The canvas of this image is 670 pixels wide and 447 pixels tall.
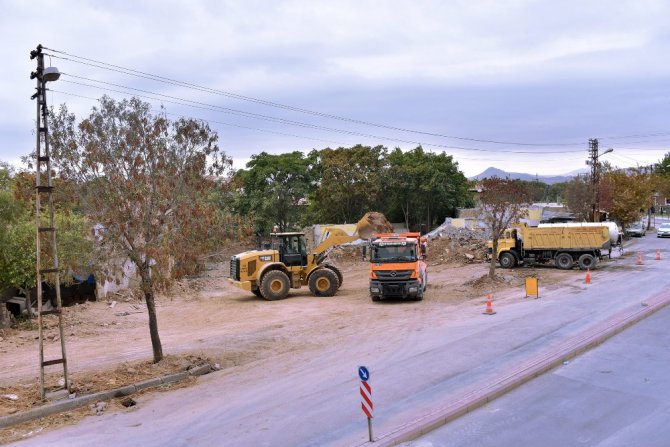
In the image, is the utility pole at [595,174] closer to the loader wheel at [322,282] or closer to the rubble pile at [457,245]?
the rubble pile at [457,245]

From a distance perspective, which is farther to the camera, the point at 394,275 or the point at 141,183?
the point at 394,275

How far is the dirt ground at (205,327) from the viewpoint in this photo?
1191 centimetres

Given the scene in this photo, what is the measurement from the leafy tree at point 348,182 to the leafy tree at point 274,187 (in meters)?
1.51

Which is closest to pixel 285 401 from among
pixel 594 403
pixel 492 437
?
pixel 492 437

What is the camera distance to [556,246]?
31.0 meters

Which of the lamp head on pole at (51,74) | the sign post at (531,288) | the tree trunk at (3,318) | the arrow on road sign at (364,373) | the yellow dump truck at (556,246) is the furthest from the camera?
the yellow dump truck at (556,246)

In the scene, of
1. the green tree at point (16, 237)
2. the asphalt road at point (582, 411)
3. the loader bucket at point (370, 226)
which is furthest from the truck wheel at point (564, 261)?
the green tree at point (16, 237)

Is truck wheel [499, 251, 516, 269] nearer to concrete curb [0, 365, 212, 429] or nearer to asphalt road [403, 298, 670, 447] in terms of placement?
asphalt road [403, 298, 670, 447]

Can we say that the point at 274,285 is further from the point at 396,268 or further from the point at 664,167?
the point at 664,167

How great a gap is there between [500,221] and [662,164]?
90.4 m

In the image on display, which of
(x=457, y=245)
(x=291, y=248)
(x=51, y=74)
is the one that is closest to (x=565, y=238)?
(x=457, y=245)

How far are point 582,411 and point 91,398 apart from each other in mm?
8786

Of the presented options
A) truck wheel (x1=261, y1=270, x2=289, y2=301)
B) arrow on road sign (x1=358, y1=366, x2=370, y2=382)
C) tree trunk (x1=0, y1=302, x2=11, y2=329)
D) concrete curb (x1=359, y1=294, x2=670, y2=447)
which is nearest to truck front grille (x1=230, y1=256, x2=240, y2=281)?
truck wheel (x1=261, y1=270, x2=289, y2=301)

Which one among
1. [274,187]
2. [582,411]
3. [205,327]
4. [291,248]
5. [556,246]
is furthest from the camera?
[274,187]
